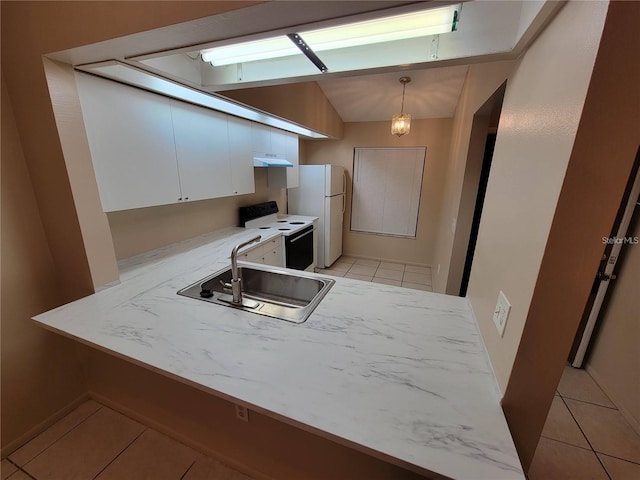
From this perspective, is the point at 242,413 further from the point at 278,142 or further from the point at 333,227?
the point at 333,227

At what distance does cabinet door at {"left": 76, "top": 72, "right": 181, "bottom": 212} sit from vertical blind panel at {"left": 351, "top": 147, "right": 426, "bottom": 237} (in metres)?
3.32

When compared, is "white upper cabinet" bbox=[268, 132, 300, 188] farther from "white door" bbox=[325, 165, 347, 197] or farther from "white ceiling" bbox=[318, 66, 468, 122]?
"white ceiling" bbox=[318, 66, 468, 122]

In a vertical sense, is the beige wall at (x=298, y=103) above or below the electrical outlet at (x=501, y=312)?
above

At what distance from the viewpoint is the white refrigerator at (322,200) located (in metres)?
3.92

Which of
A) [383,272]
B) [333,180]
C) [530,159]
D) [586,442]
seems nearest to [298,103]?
[333,180]

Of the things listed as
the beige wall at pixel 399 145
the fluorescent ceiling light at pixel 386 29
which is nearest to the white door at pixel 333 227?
the beige wall at pixel 399 145

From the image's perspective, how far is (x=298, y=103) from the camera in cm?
296

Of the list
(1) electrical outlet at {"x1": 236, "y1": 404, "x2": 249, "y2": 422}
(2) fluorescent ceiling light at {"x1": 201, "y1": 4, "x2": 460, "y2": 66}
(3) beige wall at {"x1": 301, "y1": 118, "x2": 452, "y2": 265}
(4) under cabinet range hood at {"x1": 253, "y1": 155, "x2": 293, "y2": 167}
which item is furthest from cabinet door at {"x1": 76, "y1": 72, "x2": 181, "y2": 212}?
(3) beige wall at {"x1": 301, "y1": 118, "x2": 452, "y2": 265}

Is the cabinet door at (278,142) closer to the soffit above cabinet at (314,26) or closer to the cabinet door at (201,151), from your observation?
the cabinet door at (201,151)

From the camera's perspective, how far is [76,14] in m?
1.02

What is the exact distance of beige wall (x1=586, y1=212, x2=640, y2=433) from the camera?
1.67 m

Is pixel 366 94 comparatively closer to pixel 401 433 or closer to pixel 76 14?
pixel 76 14

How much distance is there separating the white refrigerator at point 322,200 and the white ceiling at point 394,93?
97 centimetres

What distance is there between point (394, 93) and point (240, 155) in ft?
7.79
